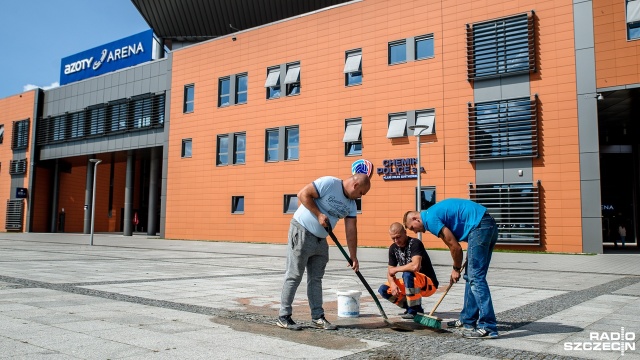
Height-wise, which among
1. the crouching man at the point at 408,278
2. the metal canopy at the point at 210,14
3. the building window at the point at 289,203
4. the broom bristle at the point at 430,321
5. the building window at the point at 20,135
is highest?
the metal canopy at the point at 210,14

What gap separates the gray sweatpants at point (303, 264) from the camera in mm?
5512

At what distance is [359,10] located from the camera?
1021 inches

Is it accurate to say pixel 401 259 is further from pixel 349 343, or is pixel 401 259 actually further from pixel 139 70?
pixel 139 70

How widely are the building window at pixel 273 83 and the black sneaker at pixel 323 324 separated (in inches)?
941

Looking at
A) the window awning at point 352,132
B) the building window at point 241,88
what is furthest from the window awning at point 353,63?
the building window at point 241,88

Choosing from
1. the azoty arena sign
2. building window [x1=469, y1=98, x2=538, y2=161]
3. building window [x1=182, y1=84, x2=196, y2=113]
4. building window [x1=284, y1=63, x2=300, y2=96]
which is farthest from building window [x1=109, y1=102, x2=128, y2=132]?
building window [x1=469, y1=98, x2=538, y2=161]

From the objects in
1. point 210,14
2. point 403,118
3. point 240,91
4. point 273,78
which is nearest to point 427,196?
point 403,118

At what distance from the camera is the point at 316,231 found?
5.49 meters

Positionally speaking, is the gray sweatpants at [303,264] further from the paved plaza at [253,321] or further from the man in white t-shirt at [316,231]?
the paved plaza at [253,321]

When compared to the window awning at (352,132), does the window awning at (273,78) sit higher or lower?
higher

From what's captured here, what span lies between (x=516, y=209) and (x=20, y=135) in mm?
40362

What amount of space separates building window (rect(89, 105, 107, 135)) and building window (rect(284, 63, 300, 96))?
16.1m

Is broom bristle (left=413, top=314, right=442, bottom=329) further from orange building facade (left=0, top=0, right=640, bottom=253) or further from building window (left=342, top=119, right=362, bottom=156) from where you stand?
building window (left=342, top=119, right=362, bottom=156)

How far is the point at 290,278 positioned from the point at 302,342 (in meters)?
0.86
